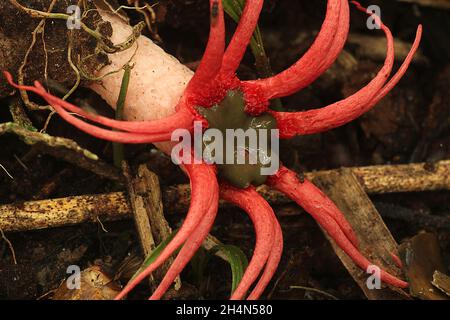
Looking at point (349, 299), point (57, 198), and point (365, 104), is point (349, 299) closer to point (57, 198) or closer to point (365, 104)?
point (365, 104)

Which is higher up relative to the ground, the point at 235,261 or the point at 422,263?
the point at 422,263

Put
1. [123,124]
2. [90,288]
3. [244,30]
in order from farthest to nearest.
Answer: [90,288]
[244,30]
[123,124]

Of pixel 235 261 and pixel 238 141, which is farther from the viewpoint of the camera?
pixel 235 261

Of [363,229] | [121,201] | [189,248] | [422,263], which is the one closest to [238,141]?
[189,248]

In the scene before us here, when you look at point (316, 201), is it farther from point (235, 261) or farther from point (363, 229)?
point (363, 229)

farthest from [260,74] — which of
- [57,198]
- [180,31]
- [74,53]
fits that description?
[57,198]

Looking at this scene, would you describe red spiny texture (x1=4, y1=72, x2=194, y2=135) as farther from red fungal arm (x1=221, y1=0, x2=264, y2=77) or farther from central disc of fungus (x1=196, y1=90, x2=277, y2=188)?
red fungal arm (x1=221, y1=0, x2=264, y2=77)

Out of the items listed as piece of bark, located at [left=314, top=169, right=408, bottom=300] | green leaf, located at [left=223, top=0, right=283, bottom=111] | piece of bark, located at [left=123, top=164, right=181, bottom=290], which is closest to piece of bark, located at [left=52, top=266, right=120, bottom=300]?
piece of bark, located at [left=123, top=164, right=181, bottom=290]
